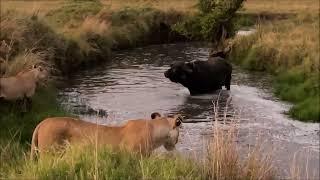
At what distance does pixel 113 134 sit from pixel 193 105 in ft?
31.4

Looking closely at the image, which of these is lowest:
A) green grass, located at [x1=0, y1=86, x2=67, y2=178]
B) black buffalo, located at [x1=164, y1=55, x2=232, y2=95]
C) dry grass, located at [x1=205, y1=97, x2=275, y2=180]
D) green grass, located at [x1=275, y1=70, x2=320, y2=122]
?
green grass, located at [x1=275, y1=70, x2=320, y2=122]

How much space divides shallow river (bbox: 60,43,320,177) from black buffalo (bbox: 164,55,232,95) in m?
0.41

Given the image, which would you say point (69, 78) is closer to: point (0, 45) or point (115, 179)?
point (0, 45)

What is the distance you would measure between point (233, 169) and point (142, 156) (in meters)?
1.11

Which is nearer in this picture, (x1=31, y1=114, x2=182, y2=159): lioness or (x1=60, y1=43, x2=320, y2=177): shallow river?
(x1=31, y1=114, x2=182, y2=159): lioness

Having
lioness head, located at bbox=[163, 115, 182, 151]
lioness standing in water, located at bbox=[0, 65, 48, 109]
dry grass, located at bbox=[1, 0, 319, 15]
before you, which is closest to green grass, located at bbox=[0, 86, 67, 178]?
lioness standing in water, located at bbox=[0, 65, 48, 109]

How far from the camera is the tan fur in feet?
41.1

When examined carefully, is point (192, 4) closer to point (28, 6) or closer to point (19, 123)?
point (28, 6)

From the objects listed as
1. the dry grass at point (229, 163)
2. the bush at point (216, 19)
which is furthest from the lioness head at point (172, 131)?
the bush at point (216, 19)

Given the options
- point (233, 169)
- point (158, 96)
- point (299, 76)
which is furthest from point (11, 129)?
point (299, 76)

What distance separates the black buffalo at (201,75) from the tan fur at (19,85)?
7104mm

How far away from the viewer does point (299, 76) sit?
20969mm

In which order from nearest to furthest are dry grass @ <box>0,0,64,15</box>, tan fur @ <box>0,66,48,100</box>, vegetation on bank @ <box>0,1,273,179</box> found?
vegetation on bank @ <box>0,1,273,179</box>, tan fur @ <box>0,66,48,100</box>, dry grass @ <box>0,0,64,15</box>

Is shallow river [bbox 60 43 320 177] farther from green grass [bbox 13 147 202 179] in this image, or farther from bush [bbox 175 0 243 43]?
bush [bbox 175 0 243 43]
